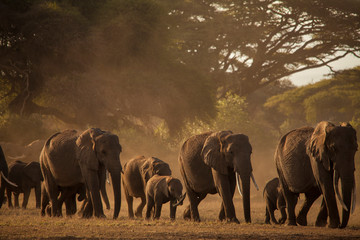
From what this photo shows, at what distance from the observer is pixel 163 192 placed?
49.9 feet

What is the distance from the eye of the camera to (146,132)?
37.8 m

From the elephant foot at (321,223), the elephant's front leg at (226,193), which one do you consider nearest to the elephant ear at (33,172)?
the elephant's front leg at (226,193)

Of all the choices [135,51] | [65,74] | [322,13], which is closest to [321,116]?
[322,13]

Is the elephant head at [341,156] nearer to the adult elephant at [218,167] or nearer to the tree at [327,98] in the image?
the adult elephant at [218,167]

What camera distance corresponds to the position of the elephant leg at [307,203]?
1336 centimetres

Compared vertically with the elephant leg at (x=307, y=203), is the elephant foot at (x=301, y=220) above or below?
below

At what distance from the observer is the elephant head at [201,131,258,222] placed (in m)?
13.2

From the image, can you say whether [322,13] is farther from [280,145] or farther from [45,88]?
[280,145]

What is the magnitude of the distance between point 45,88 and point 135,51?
5305 mm

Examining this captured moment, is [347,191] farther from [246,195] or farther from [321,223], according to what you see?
[246,195]

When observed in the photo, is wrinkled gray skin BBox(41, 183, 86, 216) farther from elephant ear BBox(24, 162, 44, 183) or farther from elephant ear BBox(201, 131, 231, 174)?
elephant ear BBox(24, 162, 44, 183)

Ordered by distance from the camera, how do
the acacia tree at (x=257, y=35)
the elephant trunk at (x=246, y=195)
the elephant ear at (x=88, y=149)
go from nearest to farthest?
1. the elephant trunk at (x=246, y=195)
2. the elephant ear at (x=88, y=149)
3. the acacia tree at (x=257, y=35)

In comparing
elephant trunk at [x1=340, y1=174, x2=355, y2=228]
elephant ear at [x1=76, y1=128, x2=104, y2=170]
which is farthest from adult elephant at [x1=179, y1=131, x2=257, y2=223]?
elephant ear at [x1=76, y1=128, x2=104, y2=170]

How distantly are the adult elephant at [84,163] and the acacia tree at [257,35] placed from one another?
22270mm
